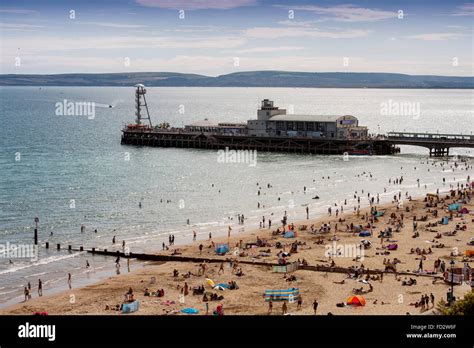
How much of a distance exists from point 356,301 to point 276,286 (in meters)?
5.02

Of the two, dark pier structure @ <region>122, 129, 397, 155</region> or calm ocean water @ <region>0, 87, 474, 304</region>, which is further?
dark pier structure @ <region>122, 129, 397, 155</region>

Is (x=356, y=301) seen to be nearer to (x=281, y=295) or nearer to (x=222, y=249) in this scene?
(x=281, y=295)

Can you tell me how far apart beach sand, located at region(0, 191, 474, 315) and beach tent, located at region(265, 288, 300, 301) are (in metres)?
0.36

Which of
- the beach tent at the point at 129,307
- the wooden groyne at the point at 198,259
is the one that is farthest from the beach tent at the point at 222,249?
the beach tent at the point at 129,307

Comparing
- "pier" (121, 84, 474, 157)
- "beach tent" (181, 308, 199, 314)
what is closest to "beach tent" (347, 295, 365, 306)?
"beach tent" (181, 308, 199, 314)

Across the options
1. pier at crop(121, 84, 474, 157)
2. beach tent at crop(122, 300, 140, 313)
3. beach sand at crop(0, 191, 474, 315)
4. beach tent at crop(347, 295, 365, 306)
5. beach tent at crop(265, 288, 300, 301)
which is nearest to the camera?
beach tent at crop(347, 295, 365, 306)

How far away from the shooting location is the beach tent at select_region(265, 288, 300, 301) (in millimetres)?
32656

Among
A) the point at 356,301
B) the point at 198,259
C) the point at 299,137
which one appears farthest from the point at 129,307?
the point at 299,137

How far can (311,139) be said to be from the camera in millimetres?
106688

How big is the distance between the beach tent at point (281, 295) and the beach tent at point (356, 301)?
2.47 m

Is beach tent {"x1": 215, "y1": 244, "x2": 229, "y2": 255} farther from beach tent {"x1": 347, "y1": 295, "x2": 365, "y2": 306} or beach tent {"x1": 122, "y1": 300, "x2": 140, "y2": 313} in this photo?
beach tent {"x1": 347, "y1": 295, "x2": 365, "y2": 306}
